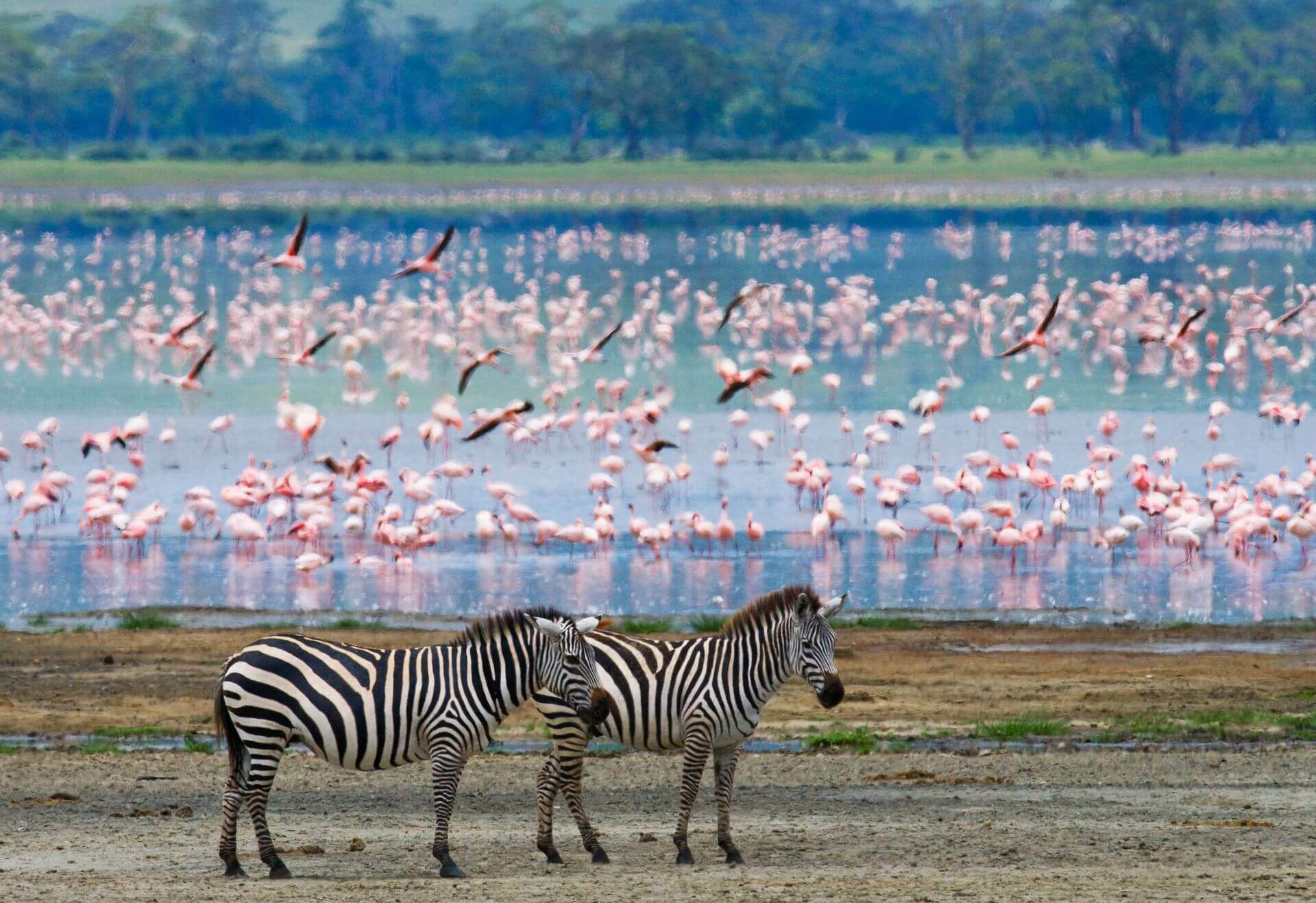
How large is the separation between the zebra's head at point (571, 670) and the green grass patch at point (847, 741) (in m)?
3.20

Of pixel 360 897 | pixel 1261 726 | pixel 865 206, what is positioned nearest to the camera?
pixel 360 897

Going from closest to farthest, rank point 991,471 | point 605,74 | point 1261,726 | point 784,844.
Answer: point 784,844 < point 1261,726 < point 991,471 < point 605,74

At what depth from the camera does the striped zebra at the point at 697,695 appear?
30.2ft

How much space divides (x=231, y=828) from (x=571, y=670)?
147cm

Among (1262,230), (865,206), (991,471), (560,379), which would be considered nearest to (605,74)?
(865,206)

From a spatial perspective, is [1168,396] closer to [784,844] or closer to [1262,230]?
[784,844]

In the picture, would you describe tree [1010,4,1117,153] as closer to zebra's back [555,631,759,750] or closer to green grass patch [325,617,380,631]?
green grass patch [325,617,380,631]

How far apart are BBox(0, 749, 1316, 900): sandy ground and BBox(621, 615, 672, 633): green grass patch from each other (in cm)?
317

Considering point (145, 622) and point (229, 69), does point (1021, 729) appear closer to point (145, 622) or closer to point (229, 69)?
point (145, 622)

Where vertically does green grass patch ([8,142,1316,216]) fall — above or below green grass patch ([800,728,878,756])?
above

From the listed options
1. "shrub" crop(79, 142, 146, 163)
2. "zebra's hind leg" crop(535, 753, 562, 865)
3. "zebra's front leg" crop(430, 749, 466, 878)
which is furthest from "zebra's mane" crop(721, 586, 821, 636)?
"shrub" crop(79, 142, 146, 163)

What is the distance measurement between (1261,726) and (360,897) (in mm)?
5919

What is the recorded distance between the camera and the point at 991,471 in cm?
2098

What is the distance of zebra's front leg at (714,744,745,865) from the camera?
30.1 feet
